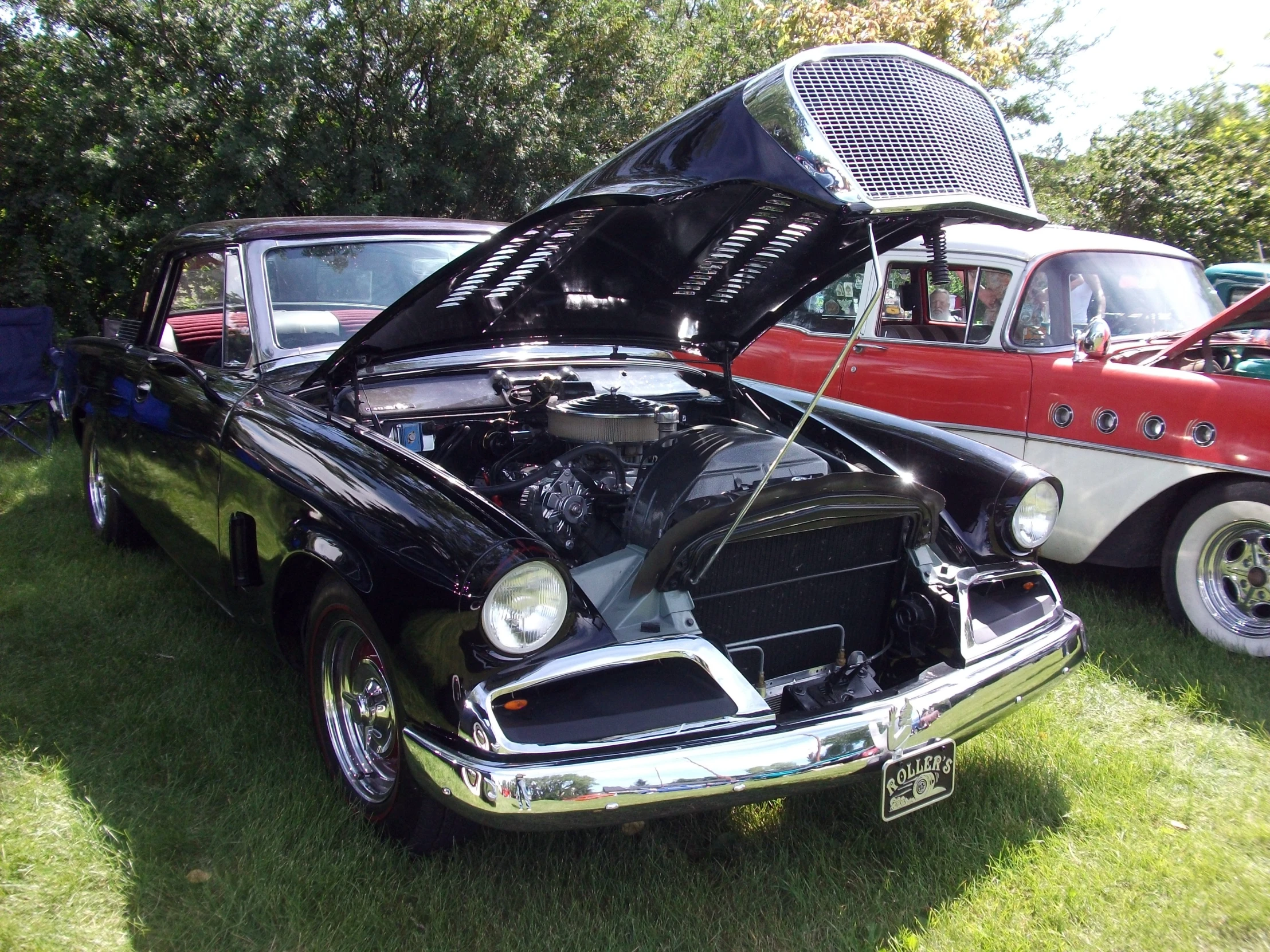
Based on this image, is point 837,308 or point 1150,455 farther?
point 837,308

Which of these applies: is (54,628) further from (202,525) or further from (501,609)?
(501,609)

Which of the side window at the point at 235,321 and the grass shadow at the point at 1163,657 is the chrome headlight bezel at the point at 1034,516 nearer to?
the grass shadow at the point at 1163,657

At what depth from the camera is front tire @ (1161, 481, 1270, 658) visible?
3.51 meters

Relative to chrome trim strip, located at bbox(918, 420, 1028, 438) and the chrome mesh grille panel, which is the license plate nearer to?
the chrome mesh grille panel

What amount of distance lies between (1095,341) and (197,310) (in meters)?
3.78

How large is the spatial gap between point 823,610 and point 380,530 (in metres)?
1.22

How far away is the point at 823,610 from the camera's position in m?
2.60

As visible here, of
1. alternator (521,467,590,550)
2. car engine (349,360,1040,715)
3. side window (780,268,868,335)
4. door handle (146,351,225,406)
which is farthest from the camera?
side window (780,268,868,335)

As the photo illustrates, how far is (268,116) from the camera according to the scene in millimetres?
8367

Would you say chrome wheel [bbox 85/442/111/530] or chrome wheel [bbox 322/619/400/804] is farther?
chrome wheel [bbox 85/442/111/530]

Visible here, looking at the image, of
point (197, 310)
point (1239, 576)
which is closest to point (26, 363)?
point (197, 310)

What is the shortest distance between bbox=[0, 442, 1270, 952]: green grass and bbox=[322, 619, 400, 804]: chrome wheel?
0.37 ft

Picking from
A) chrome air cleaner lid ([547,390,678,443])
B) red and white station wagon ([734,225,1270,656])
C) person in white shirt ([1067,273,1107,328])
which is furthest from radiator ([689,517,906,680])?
person in white shirt ([1067,273,1107,328])

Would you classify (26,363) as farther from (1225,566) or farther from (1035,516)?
(1225,566)
